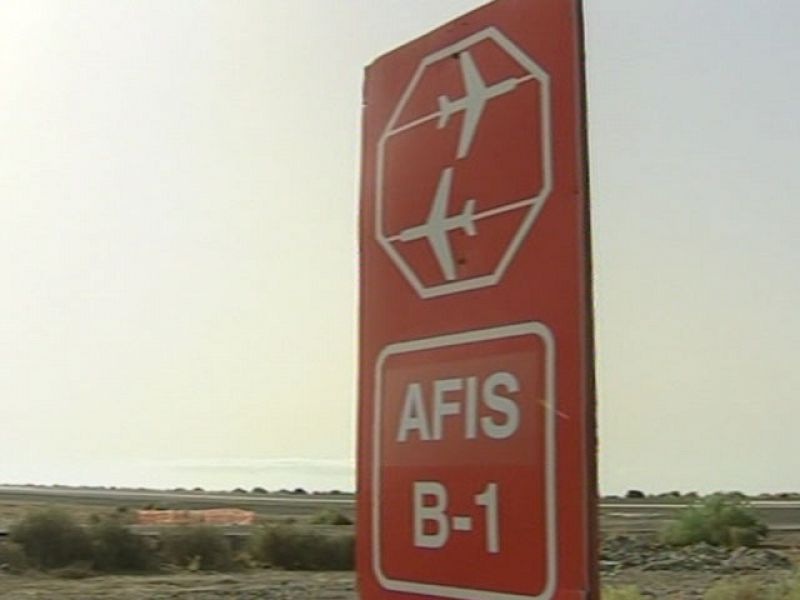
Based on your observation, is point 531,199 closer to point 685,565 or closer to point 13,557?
point 685,565

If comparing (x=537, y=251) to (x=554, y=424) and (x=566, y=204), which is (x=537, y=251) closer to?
(x=566, y=204)

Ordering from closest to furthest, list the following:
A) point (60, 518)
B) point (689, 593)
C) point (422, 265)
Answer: point (422, 265)
point (689, 593)
point (60, 518)

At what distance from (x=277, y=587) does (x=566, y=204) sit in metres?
33.6

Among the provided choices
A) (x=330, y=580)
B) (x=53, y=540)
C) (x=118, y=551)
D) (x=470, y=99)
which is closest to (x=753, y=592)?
(x=330, y=580)

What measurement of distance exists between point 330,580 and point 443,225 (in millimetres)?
36884

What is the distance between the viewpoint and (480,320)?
8.18ft

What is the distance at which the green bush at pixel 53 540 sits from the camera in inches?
1695

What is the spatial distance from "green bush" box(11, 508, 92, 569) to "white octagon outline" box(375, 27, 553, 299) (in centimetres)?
4167

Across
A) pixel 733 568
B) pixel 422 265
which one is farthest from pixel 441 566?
pixel 733 568

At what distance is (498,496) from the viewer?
2375 mm

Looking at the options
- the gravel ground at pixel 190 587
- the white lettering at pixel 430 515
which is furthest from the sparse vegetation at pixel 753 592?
the white lettering at pixel 430 515

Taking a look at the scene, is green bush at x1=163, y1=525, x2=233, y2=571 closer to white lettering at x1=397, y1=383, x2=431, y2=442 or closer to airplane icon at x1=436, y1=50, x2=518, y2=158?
white lettering at x1=397, y1=383, x2=431, y2=442

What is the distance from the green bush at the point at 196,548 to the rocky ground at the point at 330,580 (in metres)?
1.71

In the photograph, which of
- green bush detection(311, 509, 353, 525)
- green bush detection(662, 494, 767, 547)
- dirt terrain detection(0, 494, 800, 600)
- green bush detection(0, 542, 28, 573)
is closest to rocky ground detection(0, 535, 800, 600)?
dirt terrain detection(0, 494, 800, 600)
